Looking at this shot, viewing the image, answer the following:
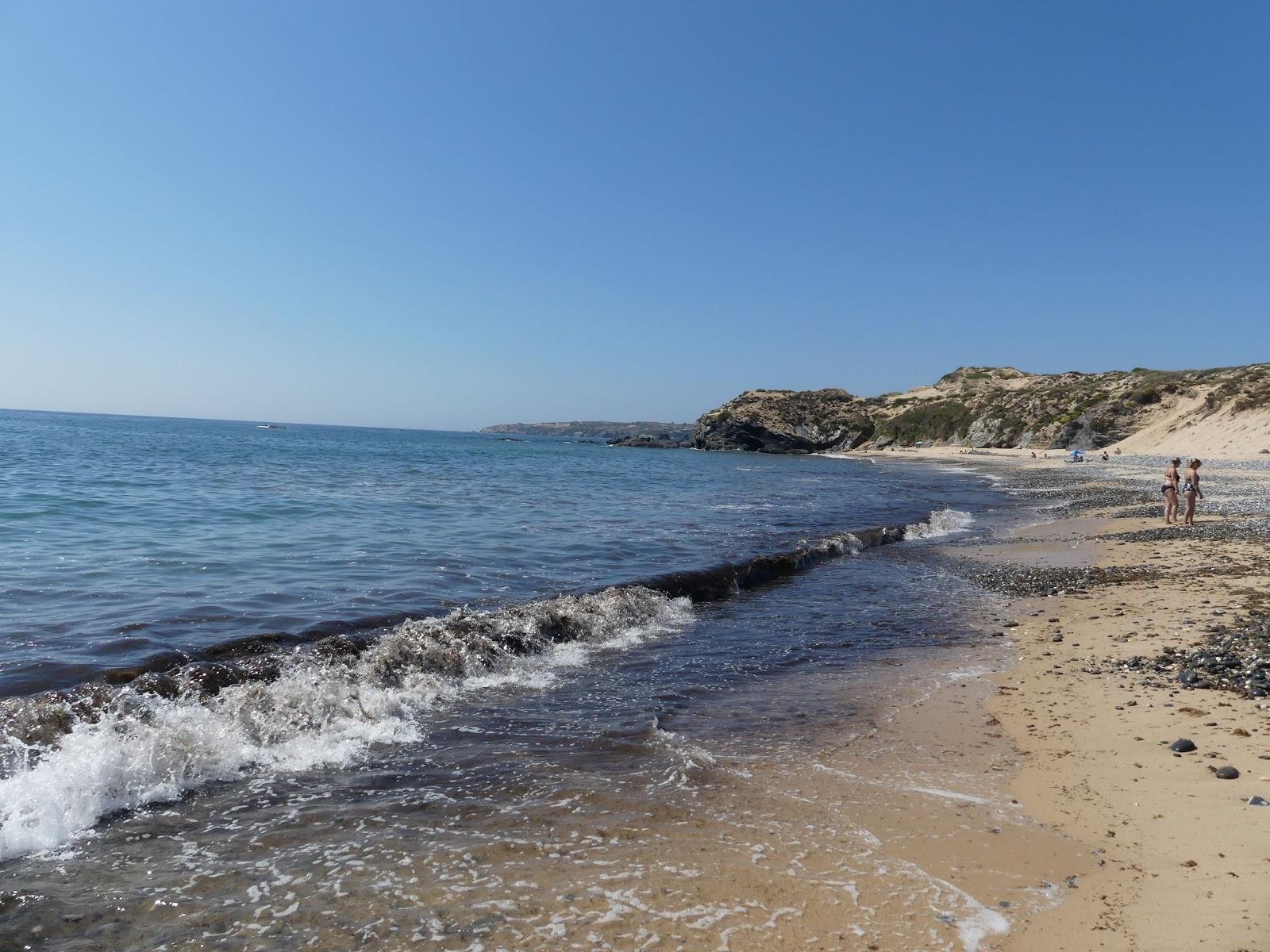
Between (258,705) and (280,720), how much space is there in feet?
1.16

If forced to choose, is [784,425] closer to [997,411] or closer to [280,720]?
[997,411]

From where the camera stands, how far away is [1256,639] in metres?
8.43

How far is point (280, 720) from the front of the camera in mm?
7004

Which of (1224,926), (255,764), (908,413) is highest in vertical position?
(908,413)

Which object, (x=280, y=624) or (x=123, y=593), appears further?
(x=123, y=593)

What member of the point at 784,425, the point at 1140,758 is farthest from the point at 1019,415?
the point at 1140,758

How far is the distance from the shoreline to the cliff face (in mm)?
55558

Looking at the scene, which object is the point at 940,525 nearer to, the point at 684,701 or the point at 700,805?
the point at 684,701

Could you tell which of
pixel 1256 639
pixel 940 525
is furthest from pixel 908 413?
pixel 1256 639

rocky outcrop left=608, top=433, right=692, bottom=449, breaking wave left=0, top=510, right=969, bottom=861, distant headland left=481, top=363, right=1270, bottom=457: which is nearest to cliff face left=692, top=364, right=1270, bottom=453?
distant headland left=481, top=363, right=1270, bottom=457

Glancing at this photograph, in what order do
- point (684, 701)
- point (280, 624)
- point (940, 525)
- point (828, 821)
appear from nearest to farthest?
point (828, 821) < point (684, 701) < point (280, 624) < point (940, 525)

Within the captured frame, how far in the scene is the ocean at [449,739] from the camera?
4.05 m

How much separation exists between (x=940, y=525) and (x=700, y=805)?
20459 mm

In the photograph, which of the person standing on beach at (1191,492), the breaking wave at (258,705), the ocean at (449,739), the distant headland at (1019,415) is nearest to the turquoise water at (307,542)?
the ocean at (449,739)
